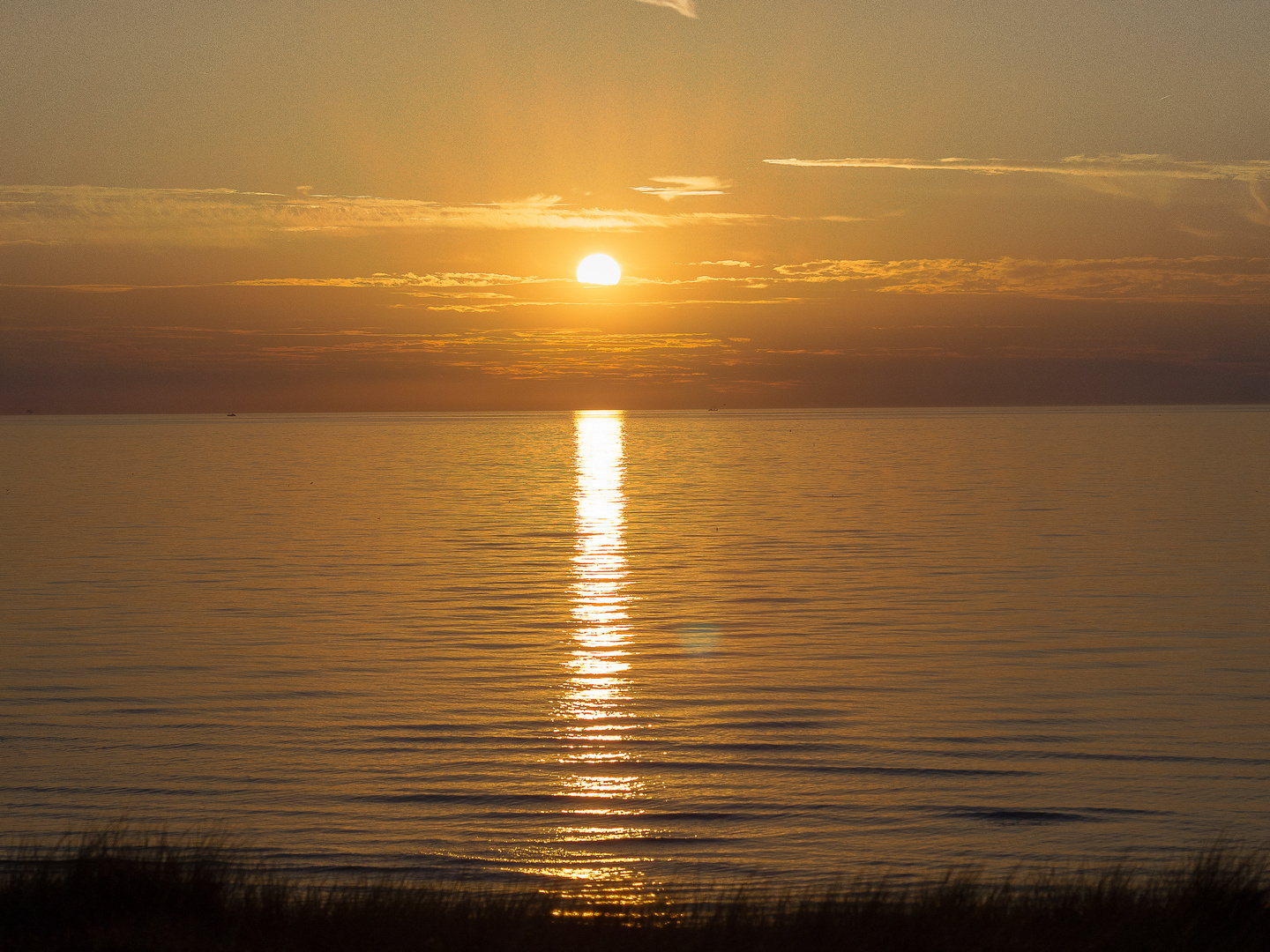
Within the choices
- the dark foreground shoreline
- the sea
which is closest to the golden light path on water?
the sea

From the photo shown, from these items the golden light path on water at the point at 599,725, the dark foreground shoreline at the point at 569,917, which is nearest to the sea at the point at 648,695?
the golden light path on water at the point at 599,725

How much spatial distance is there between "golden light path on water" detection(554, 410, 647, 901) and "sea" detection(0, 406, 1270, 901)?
8 cm

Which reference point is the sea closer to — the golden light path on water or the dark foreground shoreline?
the golden light path on water

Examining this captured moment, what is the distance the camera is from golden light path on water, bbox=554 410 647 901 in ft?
42.2

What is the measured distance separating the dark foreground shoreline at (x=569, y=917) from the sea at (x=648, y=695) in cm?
180

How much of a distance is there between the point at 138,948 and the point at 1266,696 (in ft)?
58.4

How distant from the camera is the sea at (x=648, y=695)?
45.3 feet

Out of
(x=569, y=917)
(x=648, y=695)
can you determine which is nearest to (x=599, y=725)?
(x=648, y=695)

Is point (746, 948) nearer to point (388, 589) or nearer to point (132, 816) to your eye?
point (132, 816)

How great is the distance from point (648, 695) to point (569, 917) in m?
10.3

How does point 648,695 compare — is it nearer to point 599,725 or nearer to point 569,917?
point 599,725

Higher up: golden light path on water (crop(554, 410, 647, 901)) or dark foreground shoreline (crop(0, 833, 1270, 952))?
dark foreground shoreline (crop(0, 833, 1270, 952))

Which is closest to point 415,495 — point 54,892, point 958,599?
point 958,599

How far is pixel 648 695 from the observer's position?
2045 centimetres
